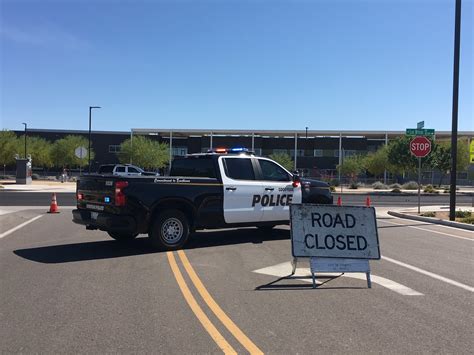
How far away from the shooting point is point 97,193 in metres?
Result: 10.1

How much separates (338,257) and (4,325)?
4807mm

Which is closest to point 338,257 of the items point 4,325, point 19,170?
point 4,325

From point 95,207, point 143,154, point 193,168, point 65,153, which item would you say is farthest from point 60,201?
point 65,153

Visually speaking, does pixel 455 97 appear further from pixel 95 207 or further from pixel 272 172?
pixel 95 207

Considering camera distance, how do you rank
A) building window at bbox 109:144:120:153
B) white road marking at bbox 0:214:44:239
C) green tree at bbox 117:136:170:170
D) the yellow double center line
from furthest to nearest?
building window at bbox 109:144:120:153 → green tree at bbox 117:136:170:170 → white road marking at bbox 0:214:44:239 → the yellow double center line

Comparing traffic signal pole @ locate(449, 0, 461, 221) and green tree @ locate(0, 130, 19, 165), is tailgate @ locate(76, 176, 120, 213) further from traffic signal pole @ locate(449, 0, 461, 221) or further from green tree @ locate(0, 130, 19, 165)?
green tree @ locate(0, 130, 19, 165)

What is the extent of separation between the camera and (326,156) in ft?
268

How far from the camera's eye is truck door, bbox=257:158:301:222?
11.7 metres

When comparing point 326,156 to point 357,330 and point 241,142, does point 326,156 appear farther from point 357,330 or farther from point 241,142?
point 357,330

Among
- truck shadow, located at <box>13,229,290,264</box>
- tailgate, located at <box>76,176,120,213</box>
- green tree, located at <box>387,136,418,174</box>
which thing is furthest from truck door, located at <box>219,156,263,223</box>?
green tree, located at <box>387,136,418,174</box>

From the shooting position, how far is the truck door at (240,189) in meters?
11.0

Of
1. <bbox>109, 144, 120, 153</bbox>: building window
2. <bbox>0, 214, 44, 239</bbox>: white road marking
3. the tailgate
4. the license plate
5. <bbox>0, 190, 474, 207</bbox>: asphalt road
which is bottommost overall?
<bbox>0, 190, 474, 207</bbox>: asphalt road

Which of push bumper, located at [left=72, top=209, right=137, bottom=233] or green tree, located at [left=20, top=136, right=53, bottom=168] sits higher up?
green tree, located at [left=20, top=136, right=53, bottom=168]

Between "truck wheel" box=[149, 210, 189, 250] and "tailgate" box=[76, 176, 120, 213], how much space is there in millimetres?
908
